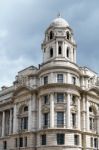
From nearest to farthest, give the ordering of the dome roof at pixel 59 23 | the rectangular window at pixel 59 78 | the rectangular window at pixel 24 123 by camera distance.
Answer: the rectangular window at pixel 59 78 → the rectangular window at pixel 24 123 → the dome roof at pixel 59 23

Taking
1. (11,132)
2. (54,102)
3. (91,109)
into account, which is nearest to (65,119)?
(54,102)

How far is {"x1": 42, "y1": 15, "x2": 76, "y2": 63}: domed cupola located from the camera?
7100 centimetres

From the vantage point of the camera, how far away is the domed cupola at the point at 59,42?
71.0 m

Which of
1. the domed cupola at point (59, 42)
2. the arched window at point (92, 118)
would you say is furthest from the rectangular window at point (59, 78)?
the arched window at point (92, 118)

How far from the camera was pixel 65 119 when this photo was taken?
64125mm

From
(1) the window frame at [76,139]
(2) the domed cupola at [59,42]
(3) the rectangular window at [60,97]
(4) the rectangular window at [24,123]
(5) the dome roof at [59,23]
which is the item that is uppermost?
(5) the dome roof at [59,23]

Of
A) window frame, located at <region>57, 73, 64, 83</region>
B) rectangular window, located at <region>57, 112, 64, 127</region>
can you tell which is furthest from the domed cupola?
rectangular window, located at <region>57, 112, 64, 127</region>

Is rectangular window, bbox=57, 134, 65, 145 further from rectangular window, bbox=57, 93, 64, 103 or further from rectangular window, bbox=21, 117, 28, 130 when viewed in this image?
rectangular window, bbox=21, 117, 28, 130

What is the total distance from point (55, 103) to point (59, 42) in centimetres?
1337

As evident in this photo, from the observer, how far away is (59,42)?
7156 centimetres

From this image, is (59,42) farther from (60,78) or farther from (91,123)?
(91,123)

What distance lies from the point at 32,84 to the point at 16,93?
15.4 ft

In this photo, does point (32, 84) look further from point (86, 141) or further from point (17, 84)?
point (86, 141)

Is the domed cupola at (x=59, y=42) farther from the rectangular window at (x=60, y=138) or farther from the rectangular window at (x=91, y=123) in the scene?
the rectangular window at (x=60, y=138)
